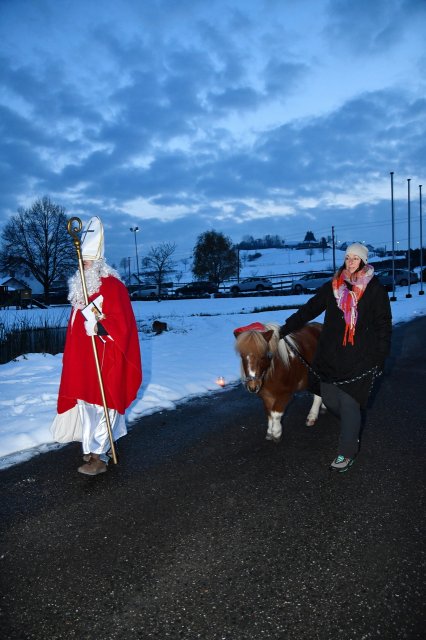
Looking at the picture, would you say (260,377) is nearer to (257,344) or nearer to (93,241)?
(257,344)

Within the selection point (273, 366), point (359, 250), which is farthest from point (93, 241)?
point (359, 250)

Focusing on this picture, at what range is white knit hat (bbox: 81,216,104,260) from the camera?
4.34 metres

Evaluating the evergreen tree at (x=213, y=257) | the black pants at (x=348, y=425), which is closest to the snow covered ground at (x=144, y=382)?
the black pants at (x=348, y=425)

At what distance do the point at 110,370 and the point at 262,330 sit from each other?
1.59 metres

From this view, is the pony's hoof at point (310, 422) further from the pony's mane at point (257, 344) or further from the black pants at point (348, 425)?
the black pants at point (348, 425)

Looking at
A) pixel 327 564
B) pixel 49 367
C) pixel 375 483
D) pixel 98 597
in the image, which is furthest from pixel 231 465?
pixel 49 367

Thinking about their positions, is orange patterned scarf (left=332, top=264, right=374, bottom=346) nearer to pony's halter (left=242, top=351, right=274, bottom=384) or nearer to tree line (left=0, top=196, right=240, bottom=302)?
pony's halter (left=242, top=351, right=274, bottom=384)

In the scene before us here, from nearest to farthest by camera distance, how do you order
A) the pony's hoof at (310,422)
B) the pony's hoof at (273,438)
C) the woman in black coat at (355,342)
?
the woman in black coat at (355,342)
the pony's hoof at (273,438)
the pony's hoof at (310,422)

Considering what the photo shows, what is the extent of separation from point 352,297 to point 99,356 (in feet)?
8.16

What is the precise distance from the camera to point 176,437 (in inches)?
201

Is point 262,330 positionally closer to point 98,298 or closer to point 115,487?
point 98,298

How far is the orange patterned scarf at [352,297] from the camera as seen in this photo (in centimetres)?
→ 403

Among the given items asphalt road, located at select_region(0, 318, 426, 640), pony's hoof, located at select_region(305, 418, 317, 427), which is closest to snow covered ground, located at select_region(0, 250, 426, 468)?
asphalt road, located at select_region(0, 318, 426, 640)

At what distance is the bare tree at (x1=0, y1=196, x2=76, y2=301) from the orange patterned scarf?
48.1m
